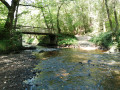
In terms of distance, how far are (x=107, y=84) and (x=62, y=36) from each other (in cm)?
1920

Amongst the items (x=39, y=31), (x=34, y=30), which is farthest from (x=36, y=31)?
(x=34, y=30)

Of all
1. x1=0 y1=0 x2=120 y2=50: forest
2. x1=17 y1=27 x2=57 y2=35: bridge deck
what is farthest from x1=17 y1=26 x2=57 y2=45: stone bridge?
x1=0 y1=0 x2=120 y2=50: forest

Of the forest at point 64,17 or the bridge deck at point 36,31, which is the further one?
the bridge deck at point 36,31

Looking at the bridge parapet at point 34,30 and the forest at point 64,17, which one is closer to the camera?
the forest at point 64,17

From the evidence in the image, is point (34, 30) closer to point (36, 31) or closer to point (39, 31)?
point (36, 31)

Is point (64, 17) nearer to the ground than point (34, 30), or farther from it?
farther from it

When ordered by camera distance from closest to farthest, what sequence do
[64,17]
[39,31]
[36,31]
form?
[36,31]
[39,31]
[64,17]

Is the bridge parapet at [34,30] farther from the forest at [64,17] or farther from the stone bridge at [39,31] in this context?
the forest at [64,17]

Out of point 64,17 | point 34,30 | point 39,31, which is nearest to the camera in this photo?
point 34,30

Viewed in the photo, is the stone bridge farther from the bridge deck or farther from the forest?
the forest

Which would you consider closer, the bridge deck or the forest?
the forest

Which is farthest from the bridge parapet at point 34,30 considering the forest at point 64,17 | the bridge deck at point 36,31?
the forest at point 64,17

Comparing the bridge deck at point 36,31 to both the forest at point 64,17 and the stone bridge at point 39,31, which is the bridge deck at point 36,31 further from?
the forest at point 64,17

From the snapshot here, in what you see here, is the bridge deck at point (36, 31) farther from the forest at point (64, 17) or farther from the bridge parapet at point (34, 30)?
the forest at point (64, 17)
